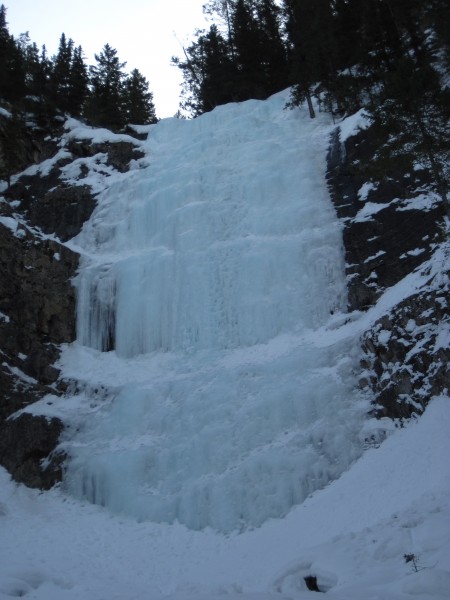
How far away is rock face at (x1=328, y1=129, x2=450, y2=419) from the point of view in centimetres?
1273

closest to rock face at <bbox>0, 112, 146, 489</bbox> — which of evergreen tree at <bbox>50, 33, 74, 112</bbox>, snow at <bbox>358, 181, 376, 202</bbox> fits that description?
evergreen tree at <bbox>50, 33, 74, 112</bbox>

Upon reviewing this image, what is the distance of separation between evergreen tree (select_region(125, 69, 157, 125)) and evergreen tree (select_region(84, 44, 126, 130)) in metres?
0.41

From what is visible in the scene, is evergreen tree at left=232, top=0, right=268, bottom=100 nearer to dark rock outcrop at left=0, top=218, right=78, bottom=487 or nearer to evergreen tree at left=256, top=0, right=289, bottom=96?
evergreen tree at left=256, top=0, right=289, bottom=96

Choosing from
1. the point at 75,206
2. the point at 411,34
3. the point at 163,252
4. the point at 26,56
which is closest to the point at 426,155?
the point at 163,252

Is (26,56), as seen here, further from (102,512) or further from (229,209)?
(102,512)

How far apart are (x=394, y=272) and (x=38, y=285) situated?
12.9 metres

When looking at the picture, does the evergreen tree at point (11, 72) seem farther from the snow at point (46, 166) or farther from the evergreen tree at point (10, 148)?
the snow at point (46, 166)

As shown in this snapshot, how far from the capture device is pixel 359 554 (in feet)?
23.9

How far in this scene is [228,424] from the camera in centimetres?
1428

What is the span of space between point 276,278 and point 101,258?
7.79 m

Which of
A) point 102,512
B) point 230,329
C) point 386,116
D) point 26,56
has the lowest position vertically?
point 102,512

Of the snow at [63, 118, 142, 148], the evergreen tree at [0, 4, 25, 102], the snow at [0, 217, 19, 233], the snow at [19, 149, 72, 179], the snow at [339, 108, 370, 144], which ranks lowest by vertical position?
the snow at [0, 217, 19, 233]

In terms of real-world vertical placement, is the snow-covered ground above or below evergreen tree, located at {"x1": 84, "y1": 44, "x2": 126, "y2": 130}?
below

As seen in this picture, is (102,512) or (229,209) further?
(229,209)
